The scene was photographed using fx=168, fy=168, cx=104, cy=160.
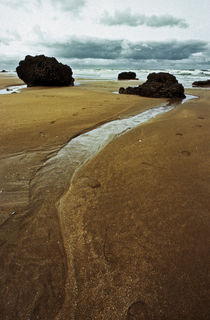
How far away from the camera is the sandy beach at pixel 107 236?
0.99 meters

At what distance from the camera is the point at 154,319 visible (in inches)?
36.6

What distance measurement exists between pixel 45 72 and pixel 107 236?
17.5 meters

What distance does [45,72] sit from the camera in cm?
1555

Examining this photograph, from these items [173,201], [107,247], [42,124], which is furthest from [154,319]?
[42,124]

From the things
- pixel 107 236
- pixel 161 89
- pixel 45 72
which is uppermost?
pixel 45 72

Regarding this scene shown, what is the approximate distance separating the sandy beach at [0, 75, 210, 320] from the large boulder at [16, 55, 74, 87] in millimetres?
15468

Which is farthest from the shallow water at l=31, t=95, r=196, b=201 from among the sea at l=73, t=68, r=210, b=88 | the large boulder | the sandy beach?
the sea at l=73, t=68, r=210, b=88

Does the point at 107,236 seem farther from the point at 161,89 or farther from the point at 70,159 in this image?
the point at 161,89

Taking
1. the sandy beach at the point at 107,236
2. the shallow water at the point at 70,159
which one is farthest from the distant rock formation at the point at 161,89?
the sandy beach at the point at 107,236

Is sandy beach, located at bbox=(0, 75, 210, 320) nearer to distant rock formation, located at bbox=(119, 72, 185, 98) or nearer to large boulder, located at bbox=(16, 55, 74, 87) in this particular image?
distant rock formation, located at bbox=(119, 72, 185, 98)

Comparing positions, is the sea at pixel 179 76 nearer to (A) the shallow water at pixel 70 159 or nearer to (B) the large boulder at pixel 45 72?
(B) the large boulder at pixel 45 72

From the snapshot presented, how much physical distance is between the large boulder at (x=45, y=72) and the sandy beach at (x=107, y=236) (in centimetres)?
1547

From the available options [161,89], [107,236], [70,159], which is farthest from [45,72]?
[107,236]

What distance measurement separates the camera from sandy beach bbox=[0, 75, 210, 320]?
3.25 ft
